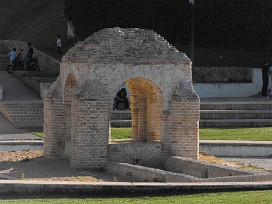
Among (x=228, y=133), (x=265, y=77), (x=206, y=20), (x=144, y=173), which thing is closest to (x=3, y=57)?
(x=206, y=20)

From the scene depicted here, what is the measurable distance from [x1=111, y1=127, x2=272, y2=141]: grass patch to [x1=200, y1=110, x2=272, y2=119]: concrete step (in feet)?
4.44

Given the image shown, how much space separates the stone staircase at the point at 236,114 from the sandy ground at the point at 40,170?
748cm

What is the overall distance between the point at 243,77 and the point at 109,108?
16.5 meters

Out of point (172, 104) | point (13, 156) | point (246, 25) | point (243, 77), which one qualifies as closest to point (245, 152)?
point (172, 104)

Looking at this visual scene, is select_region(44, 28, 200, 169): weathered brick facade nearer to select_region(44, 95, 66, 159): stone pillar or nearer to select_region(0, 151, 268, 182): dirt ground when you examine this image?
select_region(44, 95, 66, 159): stone pillar

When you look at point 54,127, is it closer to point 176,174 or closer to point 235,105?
point 176,174

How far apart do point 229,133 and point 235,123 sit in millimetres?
1885

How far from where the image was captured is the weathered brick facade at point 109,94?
22.8 metres

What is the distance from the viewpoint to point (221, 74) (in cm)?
3931

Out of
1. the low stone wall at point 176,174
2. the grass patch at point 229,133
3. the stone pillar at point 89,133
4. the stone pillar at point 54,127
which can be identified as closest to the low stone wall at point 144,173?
the low stone wall at point 176,174

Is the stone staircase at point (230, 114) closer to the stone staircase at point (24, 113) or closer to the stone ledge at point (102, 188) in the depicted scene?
the stone staircase at point (24, 113)

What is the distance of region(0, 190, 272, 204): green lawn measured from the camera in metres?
17.4

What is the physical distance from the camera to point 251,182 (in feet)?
62.4

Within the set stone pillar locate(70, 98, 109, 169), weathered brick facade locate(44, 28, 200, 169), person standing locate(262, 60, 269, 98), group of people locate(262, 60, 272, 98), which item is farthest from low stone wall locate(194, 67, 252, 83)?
stone pillar locate(70, 98, 109, 169)
